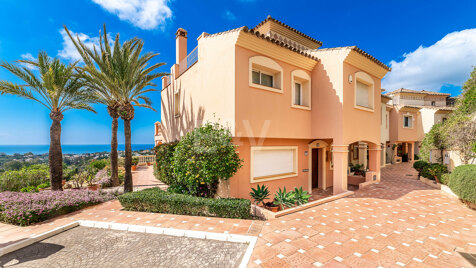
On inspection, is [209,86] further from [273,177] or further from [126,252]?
[126,252]

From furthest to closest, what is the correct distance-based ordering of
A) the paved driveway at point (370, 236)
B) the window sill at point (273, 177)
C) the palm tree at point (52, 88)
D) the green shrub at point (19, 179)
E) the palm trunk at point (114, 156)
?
the palm trunk at point (114, 156)
the green shrub at point (19, 179)
the palm tree at point (52, 88)
the window sill at point (273, 177)
the paved driveway at point (370, 236)

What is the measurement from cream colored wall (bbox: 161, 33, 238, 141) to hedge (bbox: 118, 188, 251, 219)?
124 inches

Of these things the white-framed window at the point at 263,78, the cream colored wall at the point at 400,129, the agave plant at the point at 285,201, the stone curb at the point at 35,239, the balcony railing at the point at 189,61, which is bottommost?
the stone curb at the point at 35,239

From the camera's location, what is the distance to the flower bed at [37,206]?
730 centimetres

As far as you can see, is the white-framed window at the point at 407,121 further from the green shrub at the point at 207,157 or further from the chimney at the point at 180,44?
the chimney at the point at 180,44

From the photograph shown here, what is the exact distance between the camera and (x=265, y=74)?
392 inches

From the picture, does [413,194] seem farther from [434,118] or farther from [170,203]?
[434,118]

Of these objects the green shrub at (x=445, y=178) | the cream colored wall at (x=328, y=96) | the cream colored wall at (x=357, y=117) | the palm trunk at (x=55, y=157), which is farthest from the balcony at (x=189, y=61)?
the green shrub at (x=445, y=178)

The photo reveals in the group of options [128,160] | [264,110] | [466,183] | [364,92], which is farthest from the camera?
[364,92]

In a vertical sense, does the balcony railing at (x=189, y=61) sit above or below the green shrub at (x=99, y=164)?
above

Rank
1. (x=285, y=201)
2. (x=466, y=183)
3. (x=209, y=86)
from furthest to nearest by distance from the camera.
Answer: (x=209, y=86) < (x=285, y=201) < (x=466, y=183)

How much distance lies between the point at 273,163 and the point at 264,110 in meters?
3.09

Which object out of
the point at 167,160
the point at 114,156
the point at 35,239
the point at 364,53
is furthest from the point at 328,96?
the point at 114,156

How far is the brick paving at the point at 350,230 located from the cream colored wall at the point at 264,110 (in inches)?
152
